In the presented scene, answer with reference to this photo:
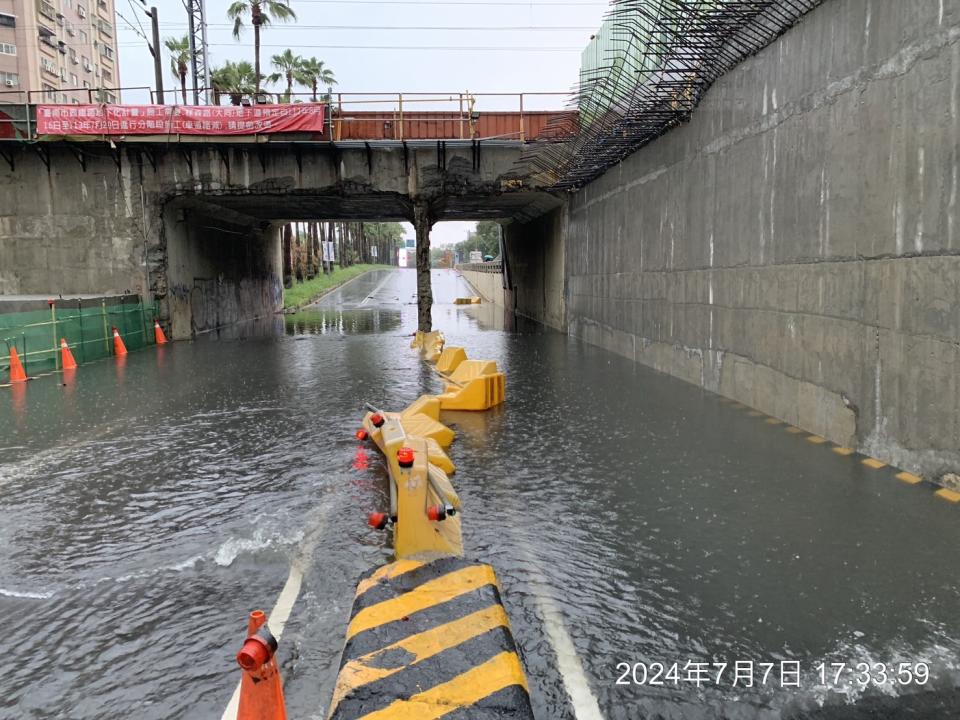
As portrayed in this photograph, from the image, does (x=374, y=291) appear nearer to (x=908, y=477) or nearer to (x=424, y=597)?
(x=908, y=477)

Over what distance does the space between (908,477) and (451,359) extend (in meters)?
8.71

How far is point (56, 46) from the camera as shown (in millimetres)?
74250

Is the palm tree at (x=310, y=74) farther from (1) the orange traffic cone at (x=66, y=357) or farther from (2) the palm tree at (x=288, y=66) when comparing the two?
(1) the orange traffic cone at (x=66, y=357)

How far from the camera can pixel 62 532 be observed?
18.3ft

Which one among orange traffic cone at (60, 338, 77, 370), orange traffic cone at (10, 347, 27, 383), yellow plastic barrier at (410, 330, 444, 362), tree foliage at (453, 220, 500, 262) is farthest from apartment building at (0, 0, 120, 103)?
tree foliage at (453, 220, 500, 262)

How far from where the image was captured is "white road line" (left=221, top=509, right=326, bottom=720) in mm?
3268

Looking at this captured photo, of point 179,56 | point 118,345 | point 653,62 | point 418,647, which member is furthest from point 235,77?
point 418,647

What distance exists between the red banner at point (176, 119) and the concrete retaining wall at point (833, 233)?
11641 millimetres

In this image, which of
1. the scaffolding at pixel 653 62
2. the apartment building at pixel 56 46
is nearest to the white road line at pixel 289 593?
the scaffolding at pixel 653 62

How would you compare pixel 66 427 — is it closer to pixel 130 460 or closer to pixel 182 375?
pixel 130 460

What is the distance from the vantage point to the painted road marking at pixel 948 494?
19.4ft

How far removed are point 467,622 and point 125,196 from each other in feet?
72.2

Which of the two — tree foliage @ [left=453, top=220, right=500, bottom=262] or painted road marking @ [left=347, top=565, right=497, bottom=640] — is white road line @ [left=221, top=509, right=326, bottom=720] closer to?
painted road marking @ [left=347, top=565, right=497, bottom=640]

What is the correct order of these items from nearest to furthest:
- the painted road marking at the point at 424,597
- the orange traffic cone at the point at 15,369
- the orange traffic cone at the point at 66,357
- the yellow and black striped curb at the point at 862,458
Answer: the painted road marking at the point at 424,597 < the yellow and black striped curb at the point at 862,458 < the orange traffic cone at the point at 15,369 < the orange traffic cone at the point at 66,357
